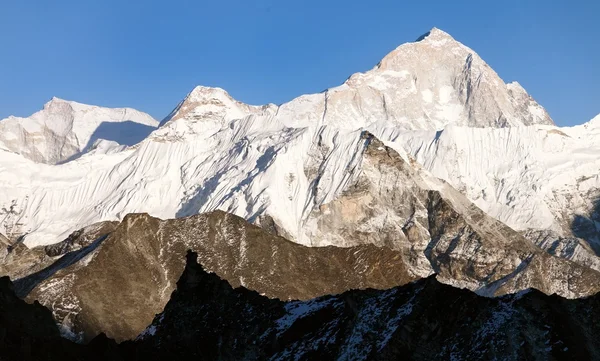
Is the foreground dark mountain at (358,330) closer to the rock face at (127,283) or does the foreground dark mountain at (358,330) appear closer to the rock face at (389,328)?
the rock face at (389,328)

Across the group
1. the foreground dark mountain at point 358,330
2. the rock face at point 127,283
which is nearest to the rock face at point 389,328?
the foreground dark mountain at point 358,330

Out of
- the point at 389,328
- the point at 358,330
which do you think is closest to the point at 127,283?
the point at 358,330

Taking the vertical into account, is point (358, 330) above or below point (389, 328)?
below

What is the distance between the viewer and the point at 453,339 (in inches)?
3644

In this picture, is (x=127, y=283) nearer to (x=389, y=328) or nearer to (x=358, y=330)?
(x=358, y=330)

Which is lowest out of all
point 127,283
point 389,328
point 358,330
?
point 358,330

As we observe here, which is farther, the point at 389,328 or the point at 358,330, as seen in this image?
the point at 358,330

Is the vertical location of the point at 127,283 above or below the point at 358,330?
above

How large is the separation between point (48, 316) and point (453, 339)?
42.7 m

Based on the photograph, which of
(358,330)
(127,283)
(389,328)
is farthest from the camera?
(127,283)

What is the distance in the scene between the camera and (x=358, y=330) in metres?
96.9

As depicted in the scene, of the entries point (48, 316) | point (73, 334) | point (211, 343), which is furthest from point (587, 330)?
point (73, 334)

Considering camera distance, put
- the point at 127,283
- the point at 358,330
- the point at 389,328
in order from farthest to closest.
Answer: the point at 127,283 < the point at 358,330 < the point at 389,328

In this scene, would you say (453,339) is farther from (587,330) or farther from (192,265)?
(192,265)
